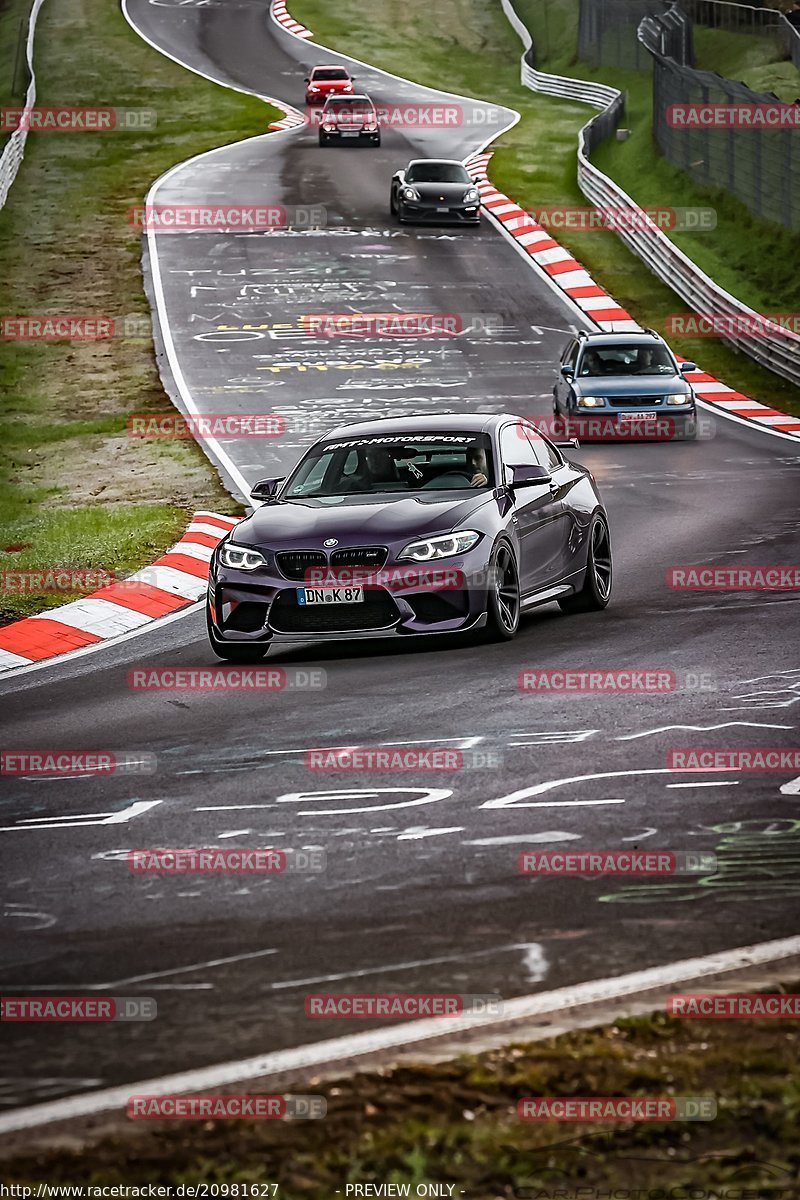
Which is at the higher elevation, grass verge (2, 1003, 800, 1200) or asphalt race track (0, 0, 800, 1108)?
grass verge (2, 1003, 800, 1200)

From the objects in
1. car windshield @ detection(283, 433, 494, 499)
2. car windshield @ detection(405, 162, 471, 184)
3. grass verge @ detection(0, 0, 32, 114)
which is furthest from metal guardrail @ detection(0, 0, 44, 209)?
car windshield @ detection(283, 433, 494, 499)

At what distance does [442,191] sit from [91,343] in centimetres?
1196

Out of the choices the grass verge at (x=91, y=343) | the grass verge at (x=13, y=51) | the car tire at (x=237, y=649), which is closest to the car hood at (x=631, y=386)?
the grass verge at (x=91, y=343)

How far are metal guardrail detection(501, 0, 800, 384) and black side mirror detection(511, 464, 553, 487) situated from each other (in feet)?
61.1

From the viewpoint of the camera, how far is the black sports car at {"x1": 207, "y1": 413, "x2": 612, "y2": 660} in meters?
11.6

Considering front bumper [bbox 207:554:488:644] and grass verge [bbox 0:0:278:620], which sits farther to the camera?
grass verge [bbox 0:0:278:620]

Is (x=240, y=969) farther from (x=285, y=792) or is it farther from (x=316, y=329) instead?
(x=316, y=329)

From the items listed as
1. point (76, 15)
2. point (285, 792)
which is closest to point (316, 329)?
point (285, 792)

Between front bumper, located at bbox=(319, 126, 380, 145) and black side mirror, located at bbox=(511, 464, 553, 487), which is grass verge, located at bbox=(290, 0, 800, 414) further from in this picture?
black side mirror, located at bbox=(511, 464, 553, 487)

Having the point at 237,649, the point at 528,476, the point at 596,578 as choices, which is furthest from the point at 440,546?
the point at 596,578

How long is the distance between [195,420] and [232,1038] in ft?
71.0

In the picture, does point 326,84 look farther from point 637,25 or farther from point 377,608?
point 377,608

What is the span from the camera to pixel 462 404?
91.3ft

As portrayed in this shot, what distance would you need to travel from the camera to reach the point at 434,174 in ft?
140
